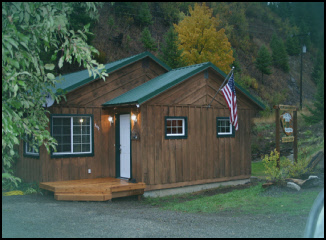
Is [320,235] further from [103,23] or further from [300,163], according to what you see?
[103,23]

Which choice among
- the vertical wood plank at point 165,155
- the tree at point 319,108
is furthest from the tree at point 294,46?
the vertical wood plank at point 165,155

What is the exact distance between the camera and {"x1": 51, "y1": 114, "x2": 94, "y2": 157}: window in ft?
36.9

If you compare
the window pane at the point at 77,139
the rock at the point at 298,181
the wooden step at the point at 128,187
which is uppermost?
the window pane at the point at 77,139

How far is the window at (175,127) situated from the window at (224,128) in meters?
1.62

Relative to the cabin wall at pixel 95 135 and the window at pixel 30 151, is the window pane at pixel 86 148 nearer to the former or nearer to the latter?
the cabin wall at pixel 95 135

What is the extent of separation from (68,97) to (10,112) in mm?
6149

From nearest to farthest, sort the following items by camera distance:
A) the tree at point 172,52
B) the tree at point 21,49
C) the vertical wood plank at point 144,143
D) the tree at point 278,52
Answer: the tree at point 21,49 < the vertical wood plank at point 144,143 < the tree at point 172,52 < the tree at point 278,52

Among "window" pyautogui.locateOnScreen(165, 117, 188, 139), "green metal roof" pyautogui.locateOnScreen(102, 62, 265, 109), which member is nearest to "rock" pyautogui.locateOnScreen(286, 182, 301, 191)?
"window" pyautogui.locateOnScreen(165, 117, 188, 139)

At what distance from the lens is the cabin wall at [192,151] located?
11.2m

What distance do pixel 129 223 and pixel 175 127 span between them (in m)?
5.12

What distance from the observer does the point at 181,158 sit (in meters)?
11.9

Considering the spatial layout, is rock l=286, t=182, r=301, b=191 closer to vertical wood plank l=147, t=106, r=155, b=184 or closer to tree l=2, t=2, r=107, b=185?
vertical wood plank l=147, t=106, r=155, b=184

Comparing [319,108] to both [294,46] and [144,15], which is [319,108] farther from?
[144,15]

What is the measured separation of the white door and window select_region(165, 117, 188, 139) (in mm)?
1341
